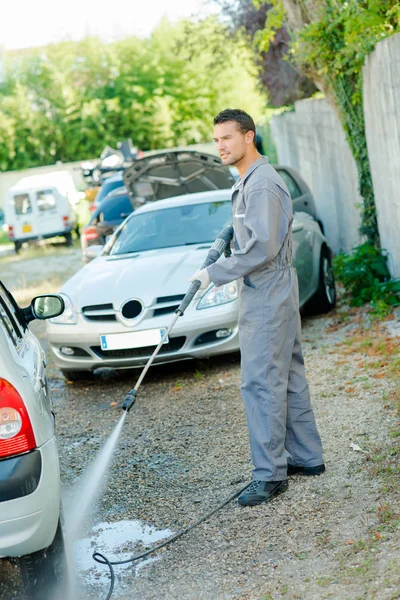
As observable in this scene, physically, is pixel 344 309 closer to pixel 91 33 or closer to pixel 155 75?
pixel 155 75

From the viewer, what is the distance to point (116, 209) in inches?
613

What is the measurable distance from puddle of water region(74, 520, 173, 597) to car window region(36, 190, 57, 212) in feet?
73.4

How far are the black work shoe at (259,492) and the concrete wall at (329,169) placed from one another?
6.30 meters

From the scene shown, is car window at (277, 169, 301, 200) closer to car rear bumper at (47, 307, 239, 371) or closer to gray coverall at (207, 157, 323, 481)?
car rear bumper at (47, 307, 239, 371)

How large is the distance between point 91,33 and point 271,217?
50.7 metres

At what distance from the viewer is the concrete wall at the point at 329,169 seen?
12094 millimetres

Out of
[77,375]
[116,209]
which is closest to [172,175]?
[116,209]

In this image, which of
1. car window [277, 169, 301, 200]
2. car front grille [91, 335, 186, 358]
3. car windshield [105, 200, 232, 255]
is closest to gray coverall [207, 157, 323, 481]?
car front grille [91, 335, 186, 358]

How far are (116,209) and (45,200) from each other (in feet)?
39.6

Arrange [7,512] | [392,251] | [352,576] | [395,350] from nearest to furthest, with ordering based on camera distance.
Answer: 1. [7,512]
2. [352,576]
3. [395,350]
4. [392,251]

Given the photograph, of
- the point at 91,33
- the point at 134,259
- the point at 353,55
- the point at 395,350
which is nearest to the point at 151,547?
the point at 395,350

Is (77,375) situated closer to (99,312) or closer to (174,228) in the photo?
(99,312)

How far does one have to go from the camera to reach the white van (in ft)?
87.6

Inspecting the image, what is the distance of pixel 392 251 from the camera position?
32.2ft
